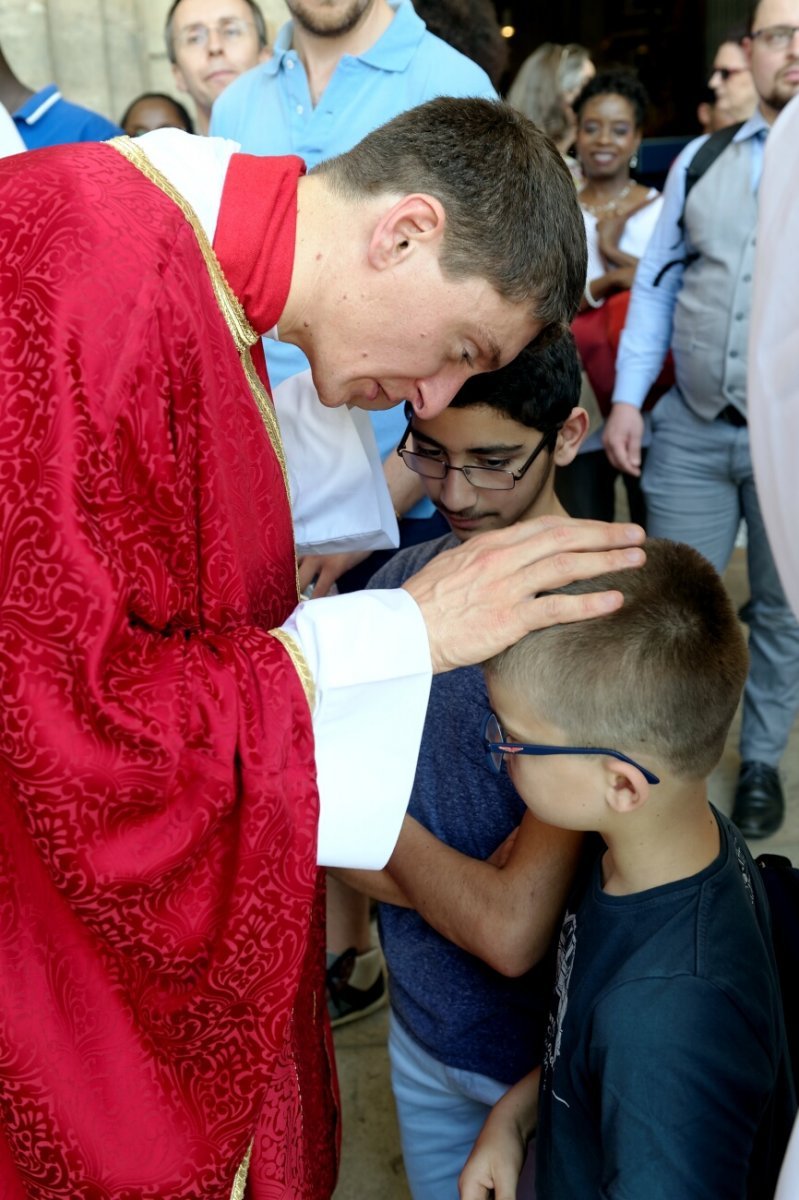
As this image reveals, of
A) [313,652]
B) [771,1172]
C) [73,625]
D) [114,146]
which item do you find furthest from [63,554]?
[771,1172]

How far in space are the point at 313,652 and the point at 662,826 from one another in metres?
0.41

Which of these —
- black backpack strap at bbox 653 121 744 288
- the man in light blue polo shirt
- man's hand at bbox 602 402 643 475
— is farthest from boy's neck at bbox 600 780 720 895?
black backpack strap at bbox 653 121 744 288

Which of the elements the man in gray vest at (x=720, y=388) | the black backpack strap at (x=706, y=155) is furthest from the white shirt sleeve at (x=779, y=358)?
the black backpack strap at (x=706, y=155)

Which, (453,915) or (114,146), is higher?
(114,146)

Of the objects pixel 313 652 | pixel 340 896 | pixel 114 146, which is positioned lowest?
pixel 340 896

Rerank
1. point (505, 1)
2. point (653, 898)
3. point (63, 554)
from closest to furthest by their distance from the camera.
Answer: point (63, 554) < point (653, 898) < point (505, 1)

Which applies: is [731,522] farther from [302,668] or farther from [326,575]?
[302,668]

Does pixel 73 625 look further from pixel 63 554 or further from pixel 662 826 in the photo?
pixel 662 826

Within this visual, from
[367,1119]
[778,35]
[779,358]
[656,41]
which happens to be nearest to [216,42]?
[778,35]

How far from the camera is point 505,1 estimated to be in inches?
424

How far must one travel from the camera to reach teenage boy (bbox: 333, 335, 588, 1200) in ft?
5.14

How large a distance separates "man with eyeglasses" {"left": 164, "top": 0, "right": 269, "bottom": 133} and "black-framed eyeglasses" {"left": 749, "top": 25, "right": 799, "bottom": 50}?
1.71 m

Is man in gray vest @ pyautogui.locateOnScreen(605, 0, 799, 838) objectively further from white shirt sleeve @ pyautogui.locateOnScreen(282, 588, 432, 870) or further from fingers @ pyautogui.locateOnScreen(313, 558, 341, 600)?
white shirt sleeve @ pyautogui.locateOnScreen(282, 588, 432, 870)

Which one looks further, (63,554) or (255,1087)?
(255,1087)
